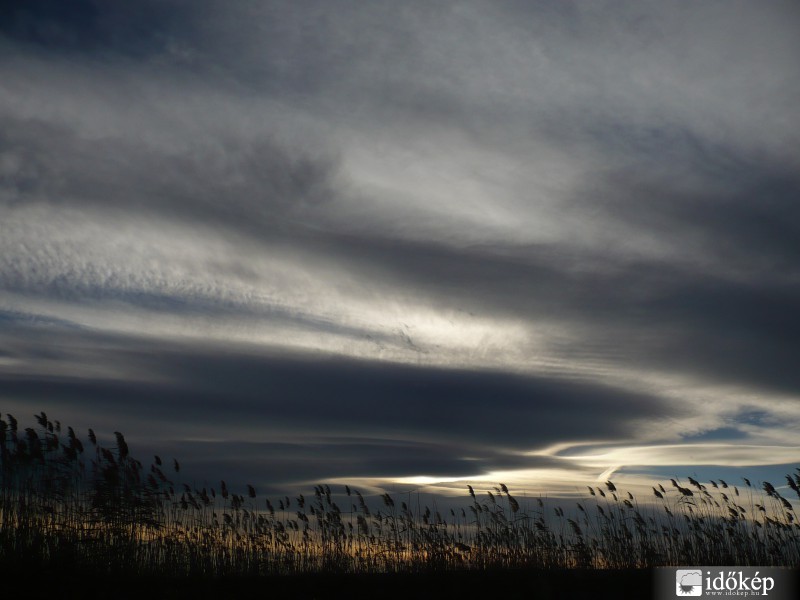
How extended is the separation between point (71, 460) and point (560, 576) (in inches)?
450

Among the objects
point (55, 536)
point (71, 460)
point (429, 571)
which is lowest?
point (429, 571)

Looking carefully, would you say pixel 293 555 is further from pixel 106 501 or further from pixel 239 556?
pixel 106 501

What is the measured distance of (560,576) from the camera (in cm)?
1430

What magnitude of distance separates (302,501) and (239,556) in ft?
10.4

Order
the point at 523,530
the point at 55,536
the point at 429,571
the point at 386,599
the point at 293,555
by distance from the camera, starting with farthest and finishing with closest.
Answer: the point at 523,530
the point at 293,555
the point at 429,571
the point at 55,536
the point at 386,599

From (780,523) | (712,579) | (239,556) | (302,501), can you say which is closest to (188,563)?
(239,556)

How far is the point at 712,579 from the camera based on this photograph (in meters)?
14.8

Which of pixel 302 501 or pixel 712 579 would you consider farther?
pixel 302 501

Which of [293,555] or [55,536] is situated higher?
[55,536]

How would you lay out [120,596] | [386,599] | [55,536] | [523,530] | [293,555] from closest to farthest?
[120,596], [386,599], [55,536], [293,555], [523,530]

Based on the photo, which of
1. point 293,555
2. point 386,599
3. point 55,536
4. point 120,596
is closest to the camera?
point 120,596

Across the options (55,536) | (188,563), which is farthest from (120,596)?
(188,563)

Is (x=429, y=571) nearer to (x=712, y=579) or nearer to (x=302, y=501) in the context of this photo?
(x=302, y=501)

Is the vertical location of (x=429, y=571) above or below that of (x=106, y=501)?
below
